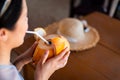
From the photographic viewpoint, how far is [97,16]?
5.00 feet

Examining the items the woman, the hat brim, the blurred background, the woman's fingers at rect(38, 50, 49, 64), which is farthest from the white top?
the blurred background

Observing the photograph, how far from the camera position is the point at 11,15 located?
2.27 ft

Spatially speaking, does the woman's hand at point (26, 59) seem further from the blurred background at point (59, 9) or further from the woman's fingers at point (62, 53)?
the blurred background at point (59, 9)

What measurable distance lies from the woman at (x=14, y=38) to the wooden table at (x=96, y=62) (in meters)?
0.18

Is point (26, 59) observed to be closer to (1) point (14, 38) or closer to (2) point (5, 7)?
(1) point (14, 38)

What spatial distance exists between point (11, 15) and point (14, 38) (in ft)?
0.33

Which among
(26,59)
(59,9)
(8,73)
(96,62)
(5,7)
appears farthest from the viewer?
(59,9)

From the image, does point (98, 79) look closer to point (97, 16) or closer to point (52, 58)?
point (52, 58)

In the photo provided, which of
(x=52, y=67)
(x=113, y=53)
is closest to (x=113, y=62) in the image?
(x=113, y=53)

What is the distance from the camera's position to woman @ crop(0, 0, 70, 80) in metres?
0.68

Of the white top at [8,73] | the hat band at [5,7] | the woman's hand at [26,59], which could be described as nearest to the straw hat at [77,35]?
the woman's hand at [26,59]

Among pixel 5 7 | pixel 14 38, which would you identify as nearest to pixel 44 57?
pixel 14 38

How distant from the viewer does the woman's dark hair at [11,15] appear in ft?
2.21

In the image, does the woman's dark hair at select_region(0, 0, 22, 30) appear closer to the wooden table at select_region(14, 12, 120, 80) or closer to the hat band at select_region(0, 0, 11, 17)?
the hat band at select_region(0, 0, 11, 17)
